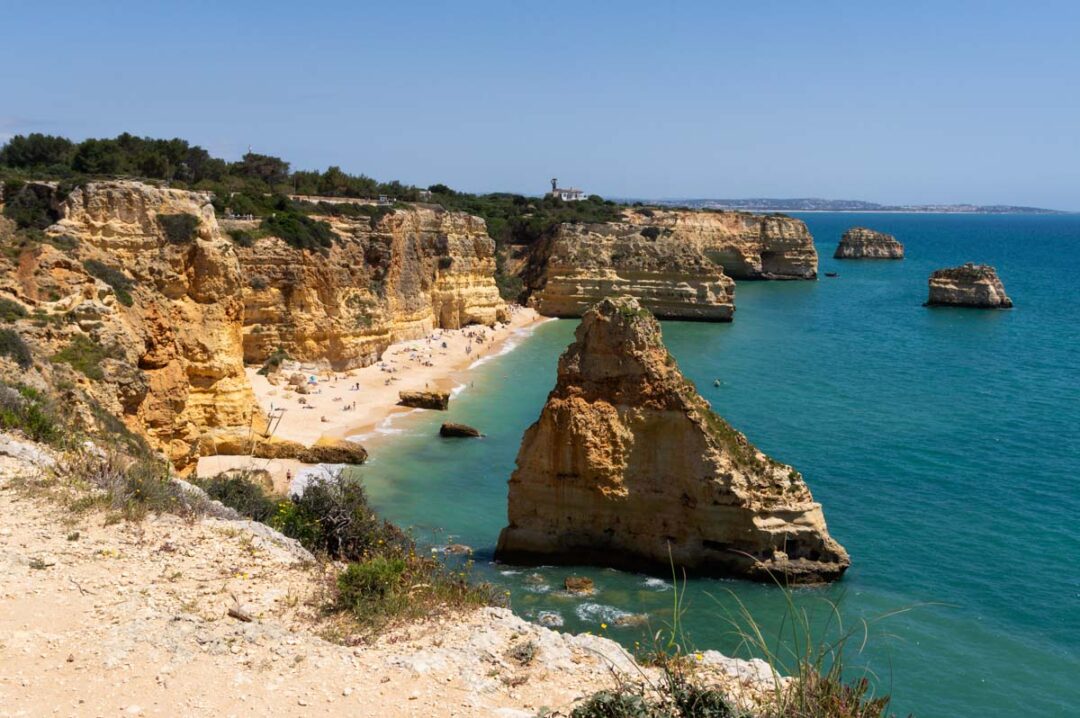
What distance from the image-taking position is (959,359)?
173ft

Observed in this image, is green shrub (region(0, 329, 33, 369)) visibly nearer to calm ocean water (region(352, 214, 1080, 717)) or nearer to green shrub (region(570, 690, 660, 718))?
calm ocean water (region(352, 214, 1080, 717))

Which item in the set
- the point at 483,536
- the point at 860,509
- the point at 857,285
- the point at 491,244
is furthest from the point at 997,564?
the point at 857,285

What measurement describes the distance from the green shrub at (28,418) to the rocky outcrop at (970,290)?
7927cm

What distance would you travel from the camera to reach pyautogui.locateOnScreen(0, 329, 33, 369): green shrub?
48.6 ft

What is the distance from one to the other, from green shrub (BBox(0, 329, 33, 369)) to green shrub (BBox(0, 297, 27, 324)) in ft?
4.42

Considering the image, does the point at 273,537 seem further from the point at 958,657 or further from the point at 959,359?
the point at 959,359

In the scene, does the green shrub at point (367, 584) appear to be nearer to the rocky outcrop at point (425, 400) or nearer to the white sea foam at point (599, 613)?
the white sea foam at point (599, 613)

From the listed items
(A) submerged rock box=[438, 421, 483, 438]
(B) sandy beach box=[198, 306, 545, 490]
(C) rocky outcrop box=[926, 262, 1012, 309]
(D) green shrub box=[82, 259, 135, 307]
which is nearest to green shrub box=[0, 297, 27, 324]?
(D) green shrub box=[82, 259, 135, 307]

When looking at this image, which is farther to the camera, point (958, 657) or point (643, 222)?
point (643, 222)

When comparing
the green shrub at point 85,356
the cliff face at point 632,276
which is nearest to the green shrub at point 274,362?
the green shrub at point 85,356

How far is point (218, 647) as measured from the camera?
795cm

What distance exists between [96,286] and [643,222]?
7461 cm

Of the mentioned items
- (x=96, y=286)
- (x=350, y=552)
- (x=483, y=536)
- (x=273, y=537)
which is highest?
(x=96, y=286)

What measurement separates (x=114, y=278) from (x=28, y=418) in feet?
26.6
